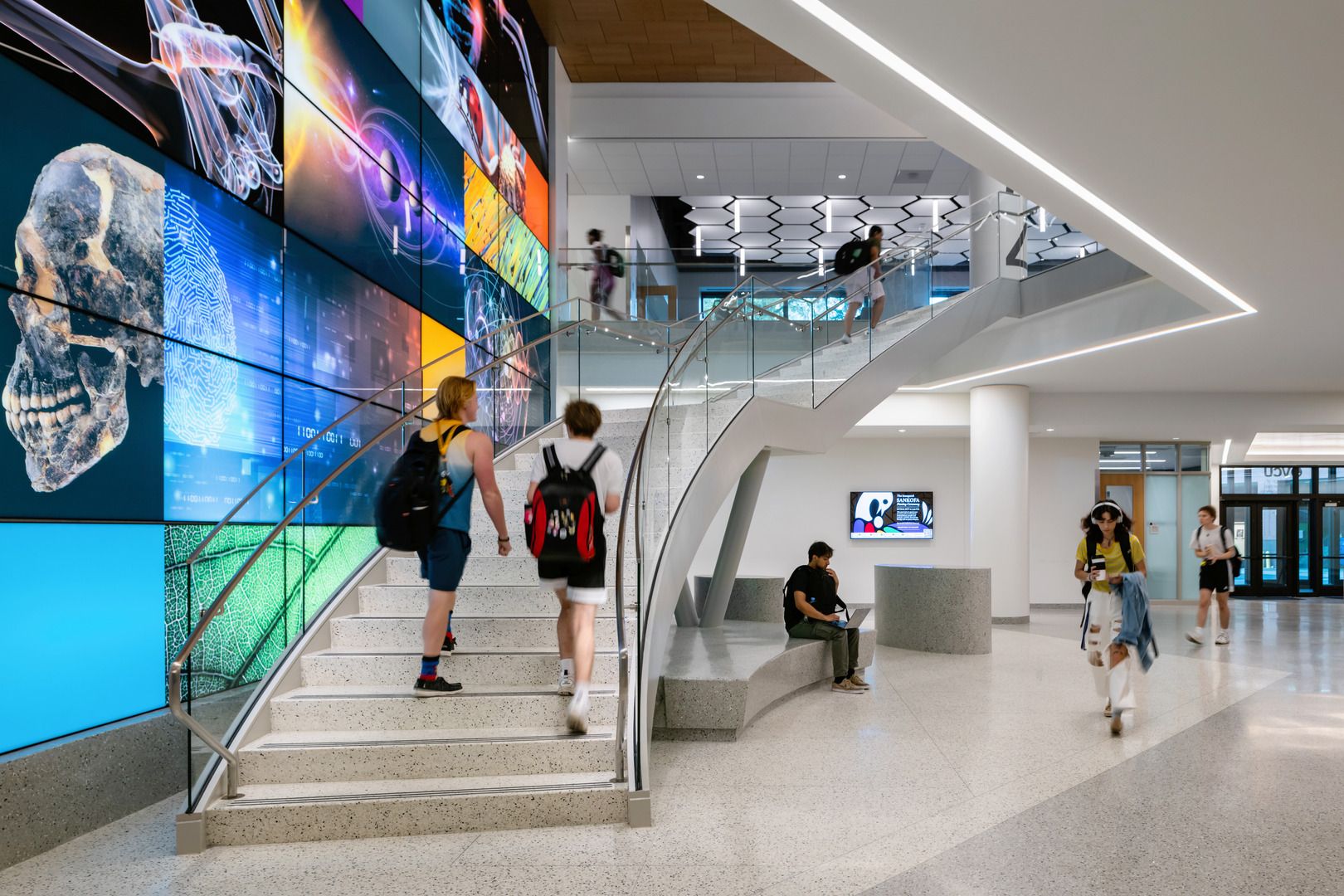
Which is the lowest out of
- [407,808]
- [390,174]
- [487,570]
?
[407,808]

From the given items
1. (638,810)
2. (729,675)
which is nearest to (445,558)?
(638,810)

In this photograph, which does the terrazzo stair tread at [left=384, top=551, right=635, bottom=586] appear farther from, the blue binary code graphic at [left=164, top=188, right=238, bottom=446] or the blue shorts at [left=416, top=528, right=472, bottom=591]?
the blue binary code graphic at [left=164, top=188, right=238, bottom=446]

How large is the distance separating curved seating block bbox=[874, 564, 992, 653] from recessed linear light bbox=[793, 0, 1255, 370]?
398cm

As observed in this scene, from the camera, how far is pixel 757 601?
11.6 meters

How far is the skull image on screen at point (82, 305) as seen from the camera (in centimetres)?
409

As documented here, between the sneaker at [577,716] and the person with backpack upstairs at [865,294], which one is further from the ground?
the person with backpack upstairs at [865,294]

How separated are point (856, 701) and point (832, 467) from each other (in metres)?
10.7

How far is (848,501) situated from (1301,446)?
33.4 ft

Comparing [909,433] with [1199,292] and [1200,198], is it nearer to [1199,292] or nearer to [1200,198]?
[1199,292]

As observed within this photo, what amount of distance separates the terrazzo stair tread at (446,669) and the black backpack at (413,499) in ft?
2.39

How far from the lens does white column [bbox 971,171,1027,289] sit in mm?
12867

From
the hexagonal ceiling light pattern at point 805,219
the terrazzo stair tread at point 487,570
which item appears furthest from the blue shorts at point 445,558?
the hexagonal ceiling light pattern at point 805,219

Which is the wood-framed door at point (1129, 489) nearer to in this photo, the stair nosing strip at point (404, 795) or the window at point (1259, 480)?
the window at point (1259, 480)

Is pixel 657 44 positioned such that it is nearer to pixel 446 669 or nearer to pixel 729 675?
pixel 729 675
